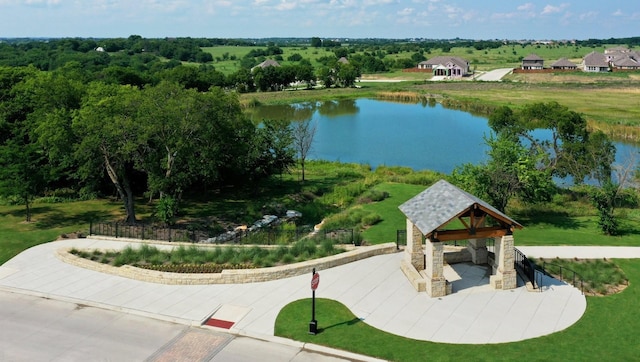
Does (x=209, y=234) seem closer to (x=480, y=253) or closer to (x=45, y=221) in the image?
(x=45, y=221)

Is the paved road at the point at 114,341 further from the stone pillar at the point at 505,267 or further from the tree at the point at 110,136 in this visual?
the tree at the point at 110,136

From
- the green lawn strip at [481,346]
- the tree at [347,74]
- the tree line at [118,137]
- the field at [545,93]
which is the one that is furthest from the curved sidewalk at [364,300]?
the tree at [347,74]

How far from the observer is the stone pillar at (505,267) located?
18641 millimetres

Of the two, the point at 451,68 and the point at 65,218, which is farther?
the point at 451,68

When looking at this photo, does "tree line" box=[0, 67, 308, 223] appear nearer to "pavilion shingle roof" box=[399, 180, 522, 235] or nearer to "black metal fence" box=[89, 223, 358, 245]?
"black metal fence" box=[89, 223, 358, 245]

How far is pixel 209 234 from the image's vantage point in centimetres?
2736

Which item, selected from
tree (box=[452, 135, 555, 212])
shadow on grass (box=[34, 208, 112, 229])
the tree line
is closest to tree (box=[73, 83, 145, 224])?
the tree line

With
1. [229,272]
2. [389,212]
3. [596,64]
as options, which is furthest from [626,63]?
[229,272]

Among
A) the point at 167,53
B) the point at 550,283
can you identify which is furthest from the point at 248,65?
the point at 550,283

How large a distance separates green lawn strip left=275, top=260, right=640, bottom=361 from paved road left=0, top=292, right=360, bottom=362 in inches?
36.1

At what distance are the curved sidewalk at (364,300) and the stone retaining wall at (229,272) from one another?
25 cm

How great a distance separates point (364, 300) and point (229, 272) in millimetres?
5111

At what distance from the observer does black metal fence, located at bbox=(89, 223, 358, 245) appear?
25500mm

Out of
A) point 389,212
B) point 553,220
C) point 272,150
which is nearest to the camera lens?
point 553,220
